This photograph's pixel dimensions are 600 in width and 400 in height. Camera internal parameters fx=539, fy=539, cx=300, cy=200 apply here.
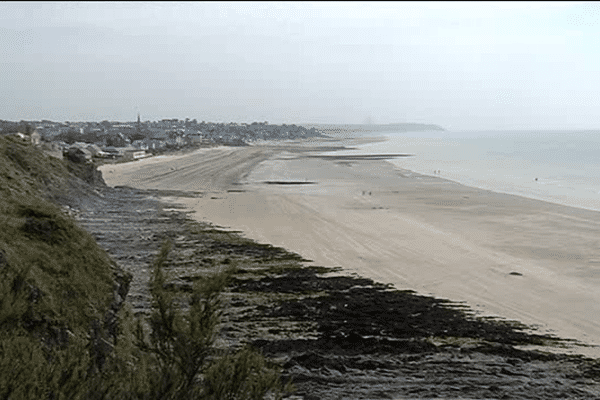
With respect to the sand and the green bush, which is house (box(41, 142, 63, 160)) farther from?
the green bush

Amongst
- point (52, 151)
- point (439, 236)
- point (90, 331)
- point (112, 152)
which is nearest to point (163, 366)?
point (90, 331)

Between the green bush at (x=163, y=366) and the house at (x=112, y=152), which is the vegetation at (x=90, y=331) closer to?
the green bush at (x=163, y=366)

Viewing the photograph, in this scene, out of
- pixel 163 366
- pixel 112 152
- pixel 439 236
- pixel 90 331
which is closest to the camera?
pixel 163 366

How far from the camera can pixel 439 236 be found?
67.5 ft

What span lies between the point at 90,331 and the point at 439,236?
1637cm

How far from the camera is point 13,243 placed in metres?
6.66

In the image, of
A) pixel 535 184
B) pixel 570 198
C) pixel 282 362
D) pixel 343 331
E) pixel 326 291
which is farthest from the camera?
pixel 535 184

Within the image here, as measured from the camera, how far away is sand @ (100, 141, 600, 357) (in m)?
12.9

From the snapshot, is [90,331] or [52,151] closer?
[90,331]

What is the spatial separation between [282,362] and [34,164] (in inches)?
748

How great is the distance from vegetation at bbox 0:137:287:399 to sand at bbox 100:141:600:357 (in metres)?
7.57

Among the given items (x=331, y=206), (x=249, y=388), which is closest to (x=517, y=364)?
(x=249, y=388)

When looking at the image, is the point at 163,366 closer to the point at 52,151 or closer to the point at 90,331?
the point at 90,331

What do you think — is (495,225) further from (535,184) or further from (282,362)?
(535,184)
